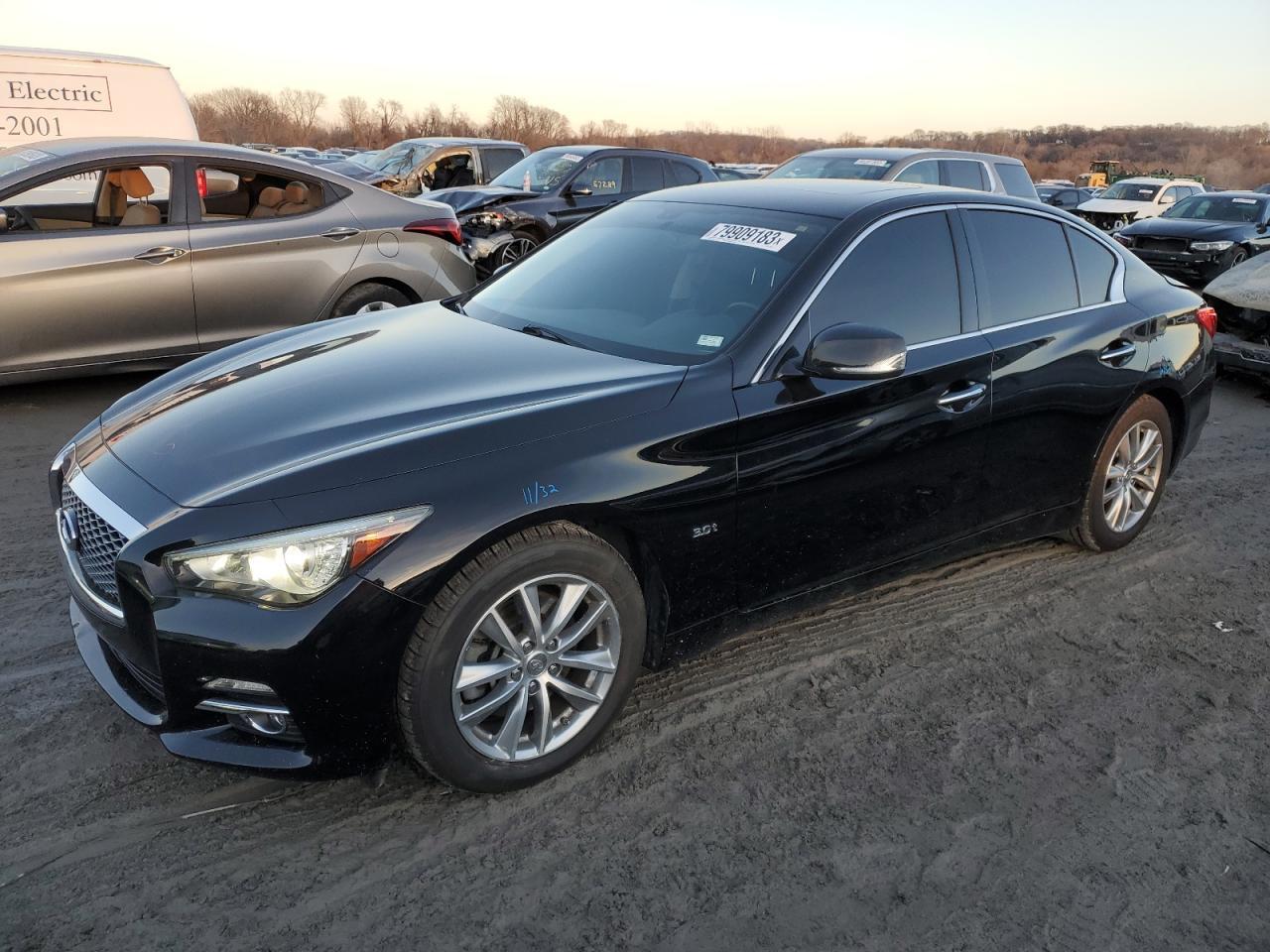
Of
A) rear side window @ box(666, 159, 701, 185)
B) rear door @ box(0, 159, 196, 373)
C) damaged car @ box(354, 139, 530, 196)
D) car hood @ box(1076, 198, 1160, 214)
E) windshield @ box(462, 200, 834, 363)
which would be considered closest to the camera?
windshield @ box(462, 200, 834, 363)

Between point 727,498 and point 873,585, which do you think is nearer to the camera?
point 727,498

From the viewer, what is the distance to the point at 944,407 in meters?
3.69

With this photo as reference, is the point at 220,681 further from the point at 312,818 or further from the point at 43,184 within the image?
the point at 43,184

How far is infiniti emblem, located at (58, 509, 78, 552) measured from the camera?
9.56 ft

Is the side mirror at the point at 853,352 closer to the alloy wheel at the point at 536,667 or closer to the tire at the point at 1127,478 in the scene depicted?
the alloy wheel at the point at 536,667

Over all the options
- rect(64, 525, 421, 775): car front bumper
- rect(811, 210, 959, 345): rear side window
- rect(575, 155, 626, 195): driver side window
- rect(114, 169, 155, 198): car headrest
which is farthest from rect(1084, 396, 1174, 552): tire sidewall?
rect(575, 155, 626, 195): driver side window

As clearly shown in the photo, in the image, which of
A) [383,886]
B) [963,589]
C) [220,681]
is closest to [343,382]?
[220,681]

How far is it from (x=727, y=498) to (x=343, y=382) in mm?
1255

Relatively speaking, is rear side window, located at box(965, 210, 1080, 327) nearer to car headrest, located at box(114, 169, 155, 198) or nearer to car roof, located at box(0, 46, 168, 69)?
car headrest, located at box(114, 169, 155, 198)

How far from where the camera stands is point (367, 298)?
7184mm

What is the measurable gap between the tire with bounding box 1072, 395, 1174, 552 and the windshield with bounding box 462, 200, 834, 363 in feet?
6.25

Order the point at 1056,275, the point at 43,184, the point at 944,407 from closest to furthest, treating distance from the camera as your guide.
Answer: the point at 944,407
the point at 1056,275
the point at 43,184

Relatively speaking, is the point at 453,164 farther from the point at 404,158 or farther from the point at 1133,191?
the point at 1133,191

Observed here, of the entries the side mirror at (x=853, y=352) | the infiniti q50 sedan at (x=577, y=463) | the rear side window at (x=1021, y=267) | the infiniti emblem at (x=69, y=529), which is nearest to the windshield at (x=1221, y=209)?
the infiniti q50 sedan at (x=577, y=463)
